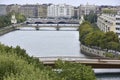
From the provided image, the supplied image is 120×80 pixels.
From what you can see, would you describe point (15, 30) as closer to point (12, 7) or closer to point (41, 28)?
point (41, 28)

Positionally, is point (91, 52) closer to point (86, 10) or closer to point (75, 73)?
point (75, 73)

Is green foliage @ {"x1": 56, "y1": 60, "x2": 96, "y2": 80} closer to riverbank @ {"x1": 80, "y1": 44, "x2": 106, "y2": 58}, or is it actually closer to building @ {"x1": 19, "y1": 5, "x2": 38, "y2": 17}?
riverbank @ {"x1": 80, "y1": 44, "x2": 106, "y2": 58}

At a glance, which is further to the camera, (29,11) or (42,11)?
(42,11)

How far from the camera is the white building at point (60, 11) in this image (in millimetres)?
73938

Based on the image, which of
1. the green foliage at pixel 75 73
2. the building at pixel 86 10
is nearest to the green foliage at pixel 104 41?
the green foliage at pixel 75 73

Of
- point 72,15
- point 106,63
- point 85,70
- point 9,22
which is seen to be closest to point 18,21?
point 9,22

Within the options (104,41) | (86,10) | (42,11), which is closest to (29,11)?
(42,11)

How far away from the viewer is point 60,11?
246 feet

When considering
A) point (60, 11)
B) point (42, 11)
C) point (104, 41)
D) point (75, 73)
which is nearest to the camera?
point (75, 73)

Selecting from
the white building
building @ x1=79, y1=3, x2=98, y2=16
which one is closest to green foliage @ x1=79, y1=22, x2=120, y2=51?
building @ x1=79, y1=3, x2=98, y2=16

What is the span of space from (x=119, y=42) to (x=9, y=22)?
2888cm

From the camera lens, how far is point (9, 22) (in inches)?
2085

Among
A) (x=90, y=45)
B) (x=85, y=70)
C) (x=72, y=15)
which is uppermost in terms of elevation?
(x=85, y=70)

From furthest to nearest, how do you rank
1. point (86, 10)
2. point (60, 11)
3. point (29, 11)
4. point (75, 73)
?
point (60, 11), point (86, 10), point (29, 11), point (75, 73)
